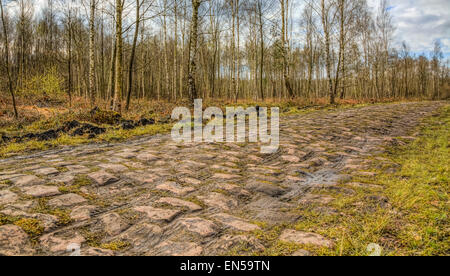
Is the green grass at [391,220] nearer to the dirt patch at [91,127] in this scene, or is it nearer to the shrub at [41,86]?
the dirt patch at [91,127]

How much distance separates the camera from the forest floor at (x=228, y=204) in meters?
2.01

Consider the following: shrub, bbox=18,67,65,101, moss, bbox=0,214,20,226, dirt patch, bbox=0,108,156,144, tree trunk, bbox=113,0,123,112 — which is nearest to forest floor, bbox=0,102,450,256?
moss, bbox=0,214,20,226

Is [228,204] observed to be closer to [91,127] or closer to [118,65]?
[91,127]

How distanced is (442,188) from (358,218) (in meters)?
1.54

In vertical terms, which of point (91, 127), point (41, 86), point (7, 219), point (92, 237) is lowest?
point (92, 237)

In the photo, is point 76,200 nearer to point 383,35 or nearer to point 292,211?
point 292,211

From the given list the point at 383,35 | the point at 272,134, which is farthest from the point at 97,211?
the point at 383,35

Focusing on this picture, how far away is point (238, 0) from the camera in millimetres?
20844

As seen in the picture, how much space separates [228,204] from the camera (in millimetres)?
2867

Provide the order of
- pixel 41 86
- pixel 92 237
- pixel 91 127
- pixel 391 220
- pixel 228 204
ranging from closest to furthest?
pixel 92 237 → pixel 391 220 → pixel 228 204 → pixel 91 127 → pixel 41 86

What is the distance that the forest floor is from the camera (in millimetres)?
2014

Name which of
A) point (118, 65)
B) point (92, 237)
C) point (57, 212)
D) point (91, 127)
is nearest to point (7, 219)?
point (57, 212)

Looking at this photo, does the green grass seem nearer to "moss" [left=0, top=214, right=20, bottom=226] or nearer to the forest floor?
the forest floor

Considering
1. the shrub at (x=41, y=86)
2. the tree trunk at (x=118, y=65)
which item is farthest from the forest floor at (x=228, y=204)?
the shrub at (x=41, y=86)
